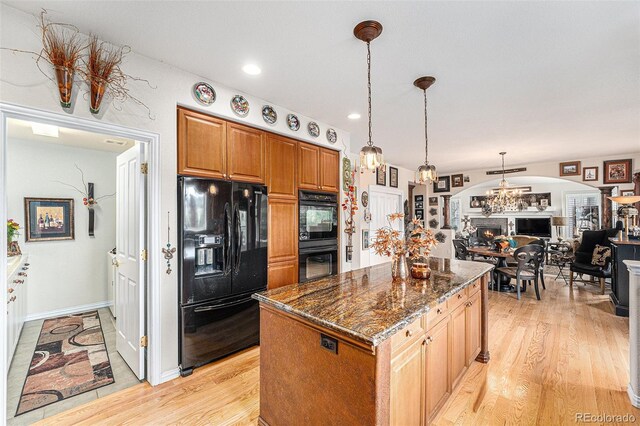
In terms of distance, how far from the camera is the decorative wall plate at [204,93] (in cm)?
255

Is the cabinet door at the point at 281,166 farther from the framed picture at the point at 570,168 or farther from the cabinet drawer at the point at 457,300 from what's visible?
the framed picture at the point at 570,168

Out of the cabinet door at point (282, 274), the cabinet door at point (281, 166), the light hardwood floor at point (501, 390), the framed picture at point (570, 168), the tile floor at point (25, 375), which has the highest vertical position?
the framed picture at point (570, 168)

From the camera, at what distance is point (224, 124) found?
2.76 m

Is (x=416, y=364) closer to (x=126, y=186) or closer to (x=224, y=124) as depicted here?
(x=224, y=124)

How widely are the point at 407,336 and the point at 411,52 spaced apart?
6.51 feet

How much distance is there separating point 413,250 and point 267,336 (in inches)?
Result: 47.6

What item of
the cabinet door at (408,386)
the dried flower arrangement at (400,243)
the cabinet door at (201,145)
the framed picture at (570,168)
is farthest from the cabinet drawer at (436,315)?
the framed picture at (570,168)

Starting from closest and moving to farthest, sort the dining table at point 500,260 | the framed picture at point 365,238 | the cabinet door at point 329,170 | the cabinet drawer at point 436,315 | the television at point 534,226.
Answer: the cabinet drawer at point 436,315 < the cabinet door at point 329,170 < the dining table at point 500,260 < the framed picture at point 365,238 < the television at point 534,226

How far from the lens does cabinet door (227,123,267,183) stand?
2.80 m

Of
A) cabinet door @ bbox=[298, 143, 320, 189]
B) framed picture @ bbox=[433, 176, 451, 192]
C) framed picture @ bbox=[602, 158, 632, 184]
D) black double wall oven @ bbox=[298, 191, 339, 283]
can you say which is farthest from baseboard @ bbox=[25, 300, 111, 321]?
framed picture @ bbox=[602, 158, 632, 184]

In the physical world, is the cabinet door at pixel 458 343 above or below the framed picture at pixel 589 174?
below

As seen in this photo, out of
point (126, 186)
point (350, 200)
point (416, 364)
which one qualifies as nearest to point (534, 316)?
point (350, 200)

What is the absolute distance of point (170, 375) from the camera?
2.40m

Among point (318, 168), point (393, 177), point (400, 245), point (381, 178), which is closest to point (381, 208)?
point (381, 178)
